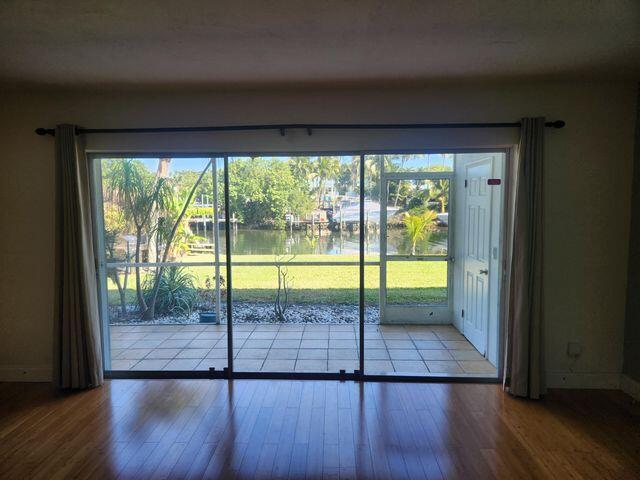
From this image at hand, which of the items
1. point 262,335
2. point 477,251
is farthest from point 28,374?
point 477,251

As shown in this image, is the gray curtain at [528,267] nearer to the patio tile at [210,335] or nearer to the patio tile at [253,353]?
the patio tile at [253,353]

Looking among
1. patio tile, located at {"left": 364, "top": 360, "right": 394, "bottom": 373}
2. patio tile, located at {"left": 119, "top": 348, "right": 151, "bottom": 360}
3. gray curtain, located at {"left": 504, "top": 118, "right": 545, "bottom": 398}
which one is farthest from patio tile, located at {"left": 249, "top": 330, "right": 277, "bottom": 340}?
gray curtain, located at {"left": 504, "top": 118, "right": 545, "bottom": 398}

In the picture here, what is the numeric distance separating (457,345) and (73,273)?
12.2 feet

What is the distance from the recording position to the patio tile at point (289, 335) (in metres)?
4.16

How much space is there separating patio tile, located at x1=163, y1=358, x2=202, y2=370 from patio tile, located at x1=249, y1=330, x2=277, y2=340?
2.46 ft

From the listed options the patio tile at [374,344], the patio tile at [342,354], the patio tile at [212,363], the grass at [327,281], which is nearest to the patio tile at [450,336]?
the grass at [327,281]

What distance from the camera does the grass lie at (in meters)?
3.87

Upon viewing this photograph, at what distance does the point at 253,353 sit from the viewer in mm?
3803

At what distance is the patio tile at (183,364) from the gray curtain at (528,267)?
8.98 ft

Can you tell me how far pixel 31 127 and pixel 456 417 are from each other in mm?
4010

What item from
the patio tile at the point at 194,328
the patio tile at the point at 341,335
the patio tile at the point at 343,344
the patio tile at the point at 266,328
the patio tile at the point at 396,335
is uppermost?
the patio tile at the point at 194,328

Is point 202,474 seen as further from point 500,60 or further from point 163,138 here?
point 500,60

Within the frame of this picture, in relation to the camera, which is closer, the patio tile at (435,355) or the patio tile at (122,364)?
the patio tile at (122,364)

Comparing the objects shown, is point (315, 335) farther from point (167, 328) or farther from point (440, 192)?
point (440, 192)
